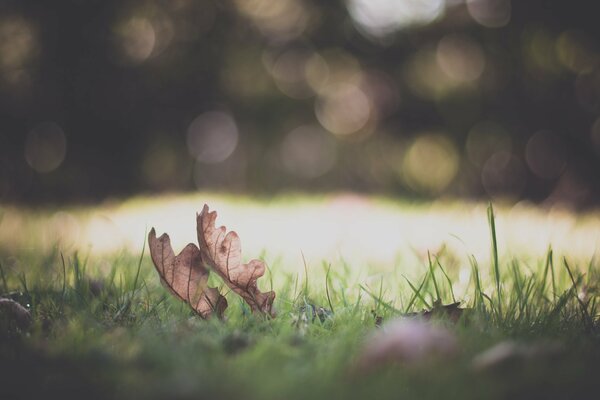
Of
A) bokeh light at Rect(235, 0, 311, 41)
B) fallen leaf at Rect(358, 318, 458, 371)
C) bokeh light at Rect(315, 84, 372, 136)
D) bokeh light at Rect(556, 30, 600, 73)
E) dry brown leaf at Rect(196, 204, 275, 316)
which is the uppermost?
bokeh light at Rect(235, 0, 311, 41)

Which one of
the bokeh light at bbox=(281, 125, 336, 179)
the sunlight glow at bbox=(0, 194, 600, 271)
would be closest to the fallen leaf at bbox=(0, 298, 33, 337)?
the sunlight glow at bbox=(0, 194, 600, 271)

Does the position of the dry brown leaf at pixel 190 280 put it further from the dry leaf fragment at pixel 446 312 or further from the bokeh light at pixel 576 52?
the bokeh light at pixel 576 52

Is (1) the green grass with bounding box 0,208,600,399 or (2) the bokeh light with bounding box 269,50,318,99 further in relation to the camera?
(2) the bokeh light with bounding box 269,50,318,99

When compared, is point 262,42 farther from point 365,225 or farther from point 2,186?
point 365,225

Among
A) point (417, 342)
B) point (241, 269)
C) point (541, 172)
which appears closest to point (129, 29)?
point (541, 172)

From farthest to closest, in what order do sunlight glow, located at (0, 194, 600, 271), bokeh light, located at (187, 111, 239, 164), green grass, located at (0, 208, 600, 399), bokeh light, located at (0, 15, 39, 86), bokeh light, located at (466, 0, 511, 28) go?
1. bokeh light, located at (187, 111, 239, 164)
2. bokeh light, located at (0, 15, 39, 86)
3. bokeh light, located at (466, 0, 511, 28)
4. sunlight glow, located at (0, 194, 600, 271)
5. green grass, located at (0, 208, 600, 399)

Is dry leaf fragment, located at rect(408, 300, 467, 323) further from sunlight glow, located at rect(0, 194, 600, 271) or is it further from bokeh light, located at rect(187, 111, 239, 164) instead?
bokeh light, located at rect(187, 111, 239, 164)
